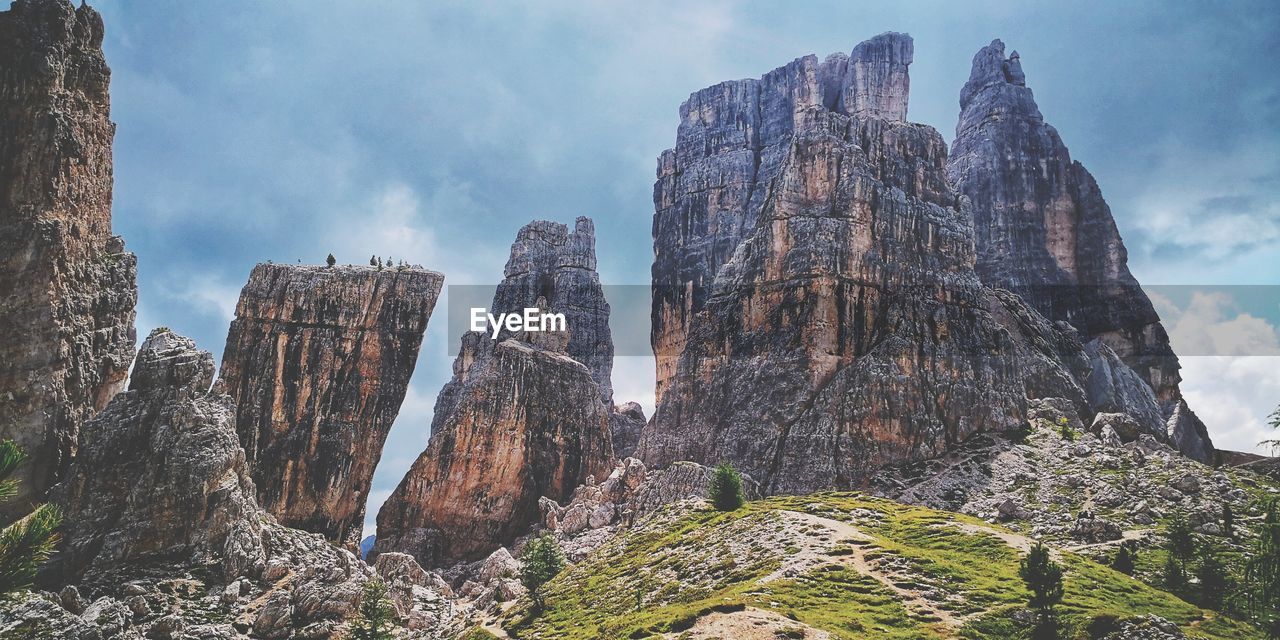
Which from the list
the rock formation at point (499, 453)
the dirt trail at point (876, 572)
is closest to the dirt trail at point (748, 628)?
the dirt trail at point (876, 572)

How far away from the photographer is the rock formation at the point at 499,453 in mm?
143375

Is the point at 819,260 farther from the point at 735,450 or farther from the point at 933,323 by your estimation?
the point at 735,450

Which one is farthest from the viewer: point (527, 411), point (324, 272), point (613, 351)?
point (613, 351)

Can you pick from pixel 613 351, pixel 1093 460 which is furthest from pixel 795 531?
pixel 613 351

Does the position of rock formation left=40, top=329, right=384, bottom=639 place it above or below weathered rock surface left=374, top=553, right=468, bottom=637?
above

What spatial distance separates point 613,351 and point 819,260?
61.7 metres

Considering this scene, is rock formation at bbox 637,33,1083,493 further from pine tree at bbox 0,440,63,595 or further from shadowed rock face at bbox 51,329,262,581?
pine tree at bbox 0,440,63,595

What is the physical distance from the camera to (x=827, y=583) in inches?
2980

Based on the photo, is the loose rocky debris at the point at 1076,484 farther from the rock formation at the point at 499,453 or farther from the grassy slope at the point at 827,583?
the rock formation at the point at 499,453

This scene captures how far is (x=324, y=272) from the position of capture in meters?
130

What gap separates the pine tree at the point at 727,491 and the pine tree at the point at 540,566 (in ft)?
69.0

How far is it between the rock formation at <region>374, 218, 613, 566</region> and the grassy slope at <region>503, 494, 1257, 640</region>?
39225mm

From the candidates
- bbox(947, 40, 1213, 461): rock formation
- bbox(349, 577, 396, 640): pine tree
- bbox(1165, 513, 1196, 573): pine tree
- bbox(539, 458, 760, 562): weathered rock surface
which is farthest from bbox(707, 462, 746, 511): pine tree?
bbox(947, 40, 1213, 461): rock formation

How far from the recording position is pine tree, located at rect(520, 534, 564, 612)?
94.2 m
